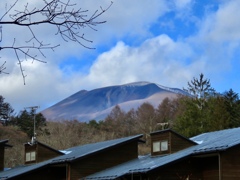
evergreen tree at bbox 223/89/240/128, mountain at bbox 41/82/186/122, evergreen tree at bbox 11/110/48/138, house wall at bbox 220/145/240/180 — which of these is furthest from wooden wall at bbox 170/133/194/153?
mountain at bbox 41/82/186/122

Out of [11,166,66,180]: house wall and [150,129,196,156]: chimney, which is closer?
[150,129,196,156]: chimney

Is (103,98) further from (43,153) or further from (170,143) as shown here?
(170,143)

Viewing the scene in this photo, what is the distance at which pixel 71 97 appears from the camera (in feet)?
554

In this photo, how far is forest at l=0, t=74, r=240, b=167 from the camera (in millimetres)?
44719

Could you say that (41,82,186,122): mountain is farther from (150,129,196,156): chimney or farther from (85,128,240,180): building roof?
(85,128,240,180): building roof

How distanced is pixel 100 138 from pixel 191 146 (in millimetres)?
30914

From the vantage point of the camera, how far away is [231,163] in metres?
19.1

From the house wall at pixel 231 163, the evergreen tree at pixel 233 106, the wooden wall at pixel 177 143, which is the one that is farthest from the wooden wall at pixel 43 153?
the evergreen tree at pixel 233 106

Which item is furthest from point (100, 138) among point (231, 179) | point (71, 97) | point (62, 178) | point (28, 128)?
point (71, 97)

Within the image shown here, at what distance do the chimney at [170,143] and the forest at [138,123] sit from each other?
12.2 meters

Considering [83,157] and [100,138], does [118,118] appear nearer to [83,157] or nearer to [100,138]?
[100,138]

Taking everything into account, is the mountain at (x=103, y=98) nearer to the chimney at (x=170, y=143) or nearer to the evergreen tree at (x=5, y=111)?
the evergreen tree at (x=5, y=111)

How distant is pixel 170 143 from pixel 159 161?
205 cm

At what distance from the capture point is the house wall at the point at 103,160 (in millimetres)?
24281
